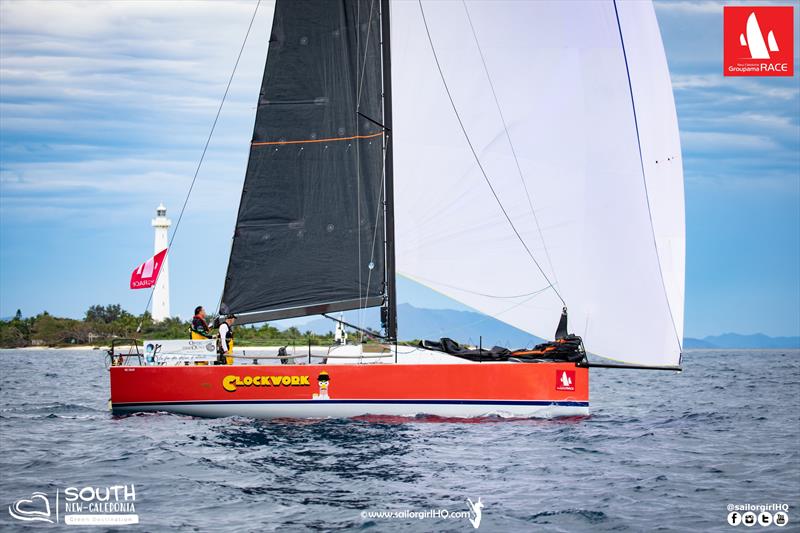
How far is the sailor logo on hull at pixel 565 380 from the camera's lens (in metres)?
17.5

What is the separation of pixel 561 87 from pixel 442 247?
380cm

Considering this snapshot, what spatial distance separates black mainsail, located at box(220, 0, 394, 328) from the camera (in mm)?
19203

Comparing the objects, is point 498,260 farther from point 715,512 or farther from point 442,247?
point 715,512

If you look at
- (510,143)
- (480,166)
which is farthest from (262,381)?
(510,143)

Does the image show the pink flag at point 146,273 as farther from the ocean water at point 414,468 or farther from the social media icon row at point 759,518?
the social media icon row at point 759,518

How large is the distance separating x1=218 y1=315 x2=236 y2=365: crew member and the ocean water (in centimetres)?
119

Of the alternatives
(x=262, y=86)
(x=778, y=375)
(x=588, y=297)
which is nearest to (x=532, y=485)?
(x=588, y=297)

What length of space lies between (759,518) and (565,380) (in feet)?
21.8

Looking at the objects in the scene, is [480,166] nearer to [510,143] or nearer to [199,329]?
[510,143]

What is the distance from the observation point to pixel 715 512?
447 inches

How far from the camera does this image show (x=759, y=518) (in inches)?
437

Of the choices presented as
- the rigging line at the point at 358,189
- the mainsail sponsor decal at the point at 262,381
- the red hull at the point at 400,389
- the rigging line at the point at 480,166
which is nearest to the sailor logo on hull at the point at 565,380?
the red hull at the point at 400,389

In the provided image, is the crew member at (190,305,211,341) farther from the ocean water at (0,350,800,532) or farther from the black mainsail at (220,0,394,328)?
the ocean water at (0,350,800,532)

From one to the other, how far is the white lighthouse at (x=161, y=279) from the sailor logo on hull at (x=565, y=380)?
168ft
